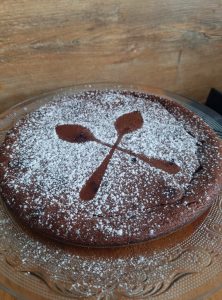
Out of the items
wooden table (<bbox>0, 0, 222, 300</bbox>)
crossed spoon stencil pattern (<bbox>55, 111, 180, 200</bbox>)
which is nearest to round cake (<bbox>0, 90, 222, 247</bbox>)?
crossed spoon stencil pattern (<bbox>55, 111, 180, 200</bbox>)

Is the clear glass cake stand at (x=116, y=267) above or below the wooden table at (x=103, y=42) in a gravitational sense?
below

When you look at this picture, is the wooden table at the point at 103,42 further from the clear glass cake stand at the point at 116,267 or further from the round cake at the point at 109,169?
the clear glass cake stand at the point at 116,267

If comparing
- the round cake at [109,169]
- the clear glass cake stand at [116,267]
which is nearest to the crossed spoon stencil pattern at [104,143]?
the round cake at [109,169]

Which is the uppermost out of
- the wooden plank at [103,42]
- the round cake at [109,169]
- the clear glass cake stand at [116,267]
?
the wooden plank at [103,42]

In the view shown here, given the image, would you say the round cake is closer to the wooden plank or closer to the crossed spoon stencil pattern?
the crossed spoon stencil pattern

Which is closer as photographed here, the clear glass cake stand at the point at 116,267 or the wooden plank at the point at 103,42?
the clear glass cake stand at the point at 116,267

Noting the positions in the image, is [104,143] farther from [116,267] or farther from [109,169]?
[116,267]
